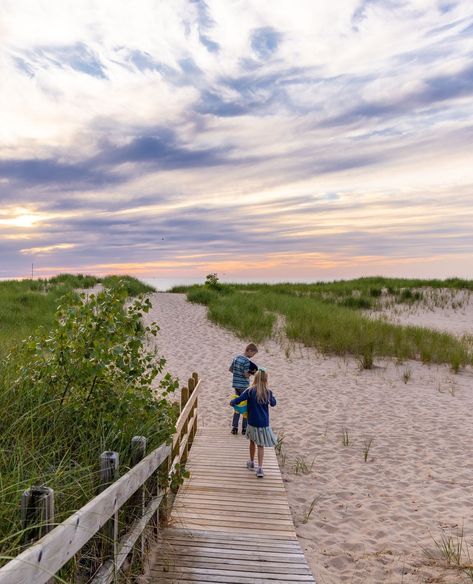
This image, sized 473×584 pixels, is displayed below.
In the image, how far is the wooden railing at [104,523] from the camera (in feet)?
7.28

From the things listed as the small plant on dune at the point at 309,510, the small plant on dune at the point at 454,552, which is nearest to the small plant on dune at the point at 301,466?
the small plant on dune at the point at 309,510

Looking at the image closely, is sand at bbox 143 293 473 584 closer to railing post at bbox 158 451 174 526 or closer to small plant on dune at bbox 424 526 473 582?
small plant on dune at bbox 424 526 473 582

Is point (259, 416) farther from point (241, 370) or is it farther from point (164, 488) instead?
point (164, 488)

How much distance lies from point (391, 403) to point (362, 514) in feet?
21.2

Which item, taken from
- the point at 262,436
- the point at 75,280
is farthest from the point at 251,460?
the point at 75,280

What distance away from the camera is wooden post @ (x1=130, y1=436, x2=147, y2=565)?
4355mm

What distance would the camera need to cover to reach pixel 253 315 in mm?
23375

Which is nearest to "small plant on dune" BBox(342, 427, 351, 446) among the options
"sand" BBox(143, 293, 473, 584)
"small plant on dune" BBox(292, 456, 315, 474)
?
"sand" BBox(143, 293, 473, 584)

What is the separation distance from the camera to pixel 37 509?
2.62 meters

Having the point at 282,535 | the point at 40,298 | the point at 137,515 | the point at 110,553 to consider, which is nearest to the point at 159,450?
the point at 137,515

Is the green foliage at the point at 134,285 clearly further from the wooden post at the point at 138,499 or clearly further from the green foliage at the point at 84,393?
the wooden post at the point at 138,499

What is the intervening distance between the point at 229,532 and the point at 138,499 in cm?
129

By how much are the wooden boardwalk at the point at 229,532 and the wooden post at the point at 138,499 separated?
0.72 ft

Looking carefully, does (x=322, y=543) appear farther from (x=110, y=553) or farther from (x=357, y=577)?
(x=110, y=553)
